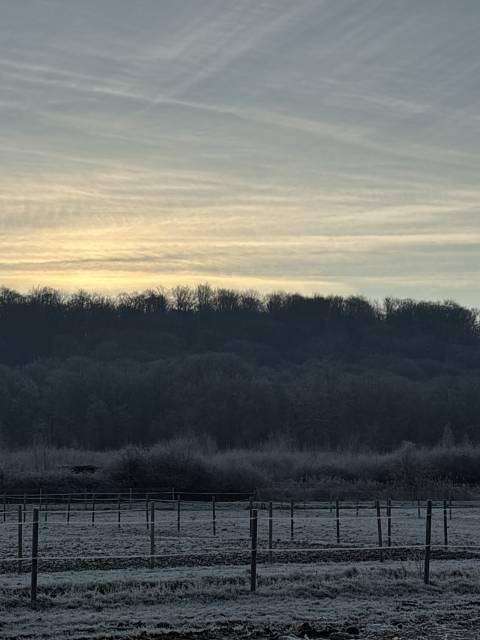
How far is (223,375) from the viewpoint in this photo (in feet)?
497

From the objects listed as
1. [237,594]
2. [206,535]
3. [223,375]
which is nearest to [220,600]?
[237,594]

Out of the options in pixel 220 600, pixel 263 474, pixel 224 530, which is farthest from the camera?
pixel 263 474

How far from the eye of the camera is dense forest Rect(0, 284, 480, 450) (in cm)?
13738

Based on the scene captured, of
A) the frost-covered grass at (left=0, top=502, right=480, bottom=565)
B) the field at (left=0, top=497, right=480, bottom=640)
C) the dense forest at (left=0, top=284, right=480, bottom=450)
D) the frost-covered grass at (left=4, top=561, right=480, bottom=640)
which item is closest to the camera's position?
the field at (left=0, top=497, right=480, bottom=640)

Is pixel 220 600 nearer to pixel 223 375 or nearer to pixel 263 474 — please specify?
pixel 263 474

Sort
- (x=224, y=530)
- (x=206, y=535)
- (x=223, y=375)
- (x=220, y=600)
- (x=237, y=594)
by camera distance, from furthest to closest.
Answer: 1. (x=223, y=375)
2. (x=224, y=530)
3. (x=206, y=535)
4. (x=237, y=594)
5. (x=220, y=600)

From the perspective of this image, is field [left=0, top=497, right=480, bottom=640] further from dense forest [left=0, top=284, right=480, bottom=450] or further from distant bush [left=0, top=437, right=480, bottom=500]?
dense forest [left=0, top=284, right=480, bottom=450]

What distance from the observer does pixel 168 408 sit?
5620 inches

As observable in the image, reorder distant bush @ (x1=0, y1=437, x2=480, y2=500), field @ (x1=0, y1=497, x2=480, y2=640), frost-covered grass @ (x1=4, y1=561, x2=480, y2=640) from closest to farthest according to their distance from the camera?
field @ (x1=0, y1=497, x2=480, y2=640) → frost-covered grass @ (x1=4, y1=561, x2=480, y2=640) → distant bush @ (x1=0, y1=437, x2=480, y2=500)

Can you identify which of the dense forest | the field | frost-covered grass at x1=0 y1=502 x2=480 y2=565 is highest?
the dense forest

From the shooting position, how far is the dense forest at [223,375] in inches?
5408

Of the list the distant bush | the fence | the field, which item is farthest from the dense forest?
the field

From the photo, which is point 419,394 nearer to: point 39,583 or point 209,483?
point 209,483

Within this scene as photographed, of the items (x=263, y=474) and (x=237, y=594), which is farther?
(x=263, y=474)
